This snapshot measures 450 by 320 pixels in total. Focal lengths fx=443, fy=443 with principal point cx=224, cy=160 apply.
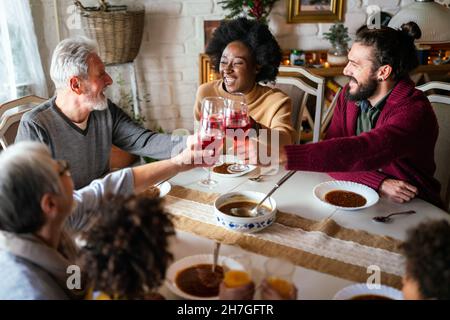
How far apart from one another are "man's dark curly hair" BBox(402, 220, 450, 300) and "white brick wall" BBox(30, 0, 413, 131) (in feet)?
9.51

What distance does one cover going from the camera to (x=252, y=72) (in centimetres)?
222

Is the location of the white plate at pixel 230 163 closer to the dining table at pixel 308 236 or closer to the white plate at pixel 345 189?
the dining table at pixel 308 236

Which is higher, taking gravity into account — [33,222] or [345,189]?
[33,222]

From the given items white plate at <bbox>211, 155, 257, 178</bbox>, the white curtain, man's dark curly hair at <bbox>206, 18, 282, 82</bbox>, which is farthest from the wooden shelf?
white plate at <bbox>211, 155, 257, 178</bbox>

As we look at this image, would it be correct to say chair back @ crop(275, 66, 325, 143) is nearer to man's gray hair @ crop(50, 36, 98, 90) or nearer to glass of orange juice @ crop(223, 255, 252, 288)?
man's gray hair @ crop(50, 36, 98, 90)

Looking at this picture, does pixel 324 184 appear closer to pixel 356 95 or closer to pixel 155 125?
pixel 356 95

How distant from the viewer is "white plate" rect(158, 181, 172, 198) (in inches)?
63.4

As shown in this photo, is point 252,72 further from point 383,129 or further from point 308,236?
point 308,236

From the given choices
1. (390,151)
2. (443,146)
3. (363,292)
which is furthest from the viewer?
(443,146)

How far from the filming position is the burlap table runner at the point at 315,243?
1.19 metres

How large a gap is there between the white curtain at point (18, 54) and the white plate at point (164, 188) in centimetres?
186

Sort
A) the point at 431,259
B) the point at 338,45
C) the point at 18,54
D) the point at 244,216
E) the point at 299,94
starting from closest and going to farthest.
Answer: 1. the point at 431,259
2. the point at 244,216
3. the point at 299,94
4. the point at 18,54
5. the point at 338,45

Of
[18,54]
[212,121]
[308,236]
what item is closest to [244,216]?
[308,236]

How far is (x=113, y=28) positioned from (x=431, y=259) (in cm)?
281
